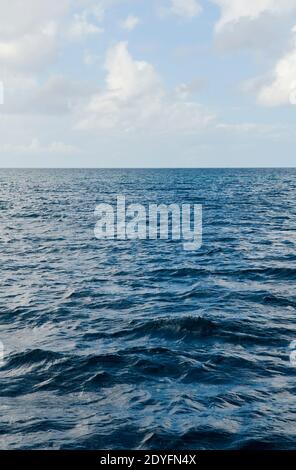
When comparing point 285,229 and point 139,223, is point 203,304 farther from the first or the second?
point 139,223

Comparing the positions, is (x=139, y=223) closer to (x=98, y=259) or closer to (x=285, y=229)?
(x=285, y=229)

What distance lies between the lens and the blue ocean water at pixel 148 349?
974cm

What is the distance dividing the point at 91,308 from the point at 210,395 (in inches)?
316

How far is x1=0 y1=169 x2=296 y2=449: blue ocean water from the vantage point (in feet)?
32.0

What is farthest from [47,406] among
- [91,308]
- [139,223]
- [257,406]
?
[139,223]

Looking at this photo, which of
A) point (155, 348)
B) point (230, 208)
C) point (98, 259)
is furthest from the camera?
point (230, 208)

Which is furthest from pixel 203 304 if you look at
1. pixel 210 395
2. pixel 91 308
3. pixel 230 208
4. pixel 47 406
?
pixel 230 208

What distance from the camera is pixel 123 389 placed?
37.7 feet

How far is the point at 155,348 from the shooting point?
13.9m

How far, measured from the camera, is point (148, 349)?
1383cm

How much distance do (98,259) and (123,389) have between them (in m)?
15.9
